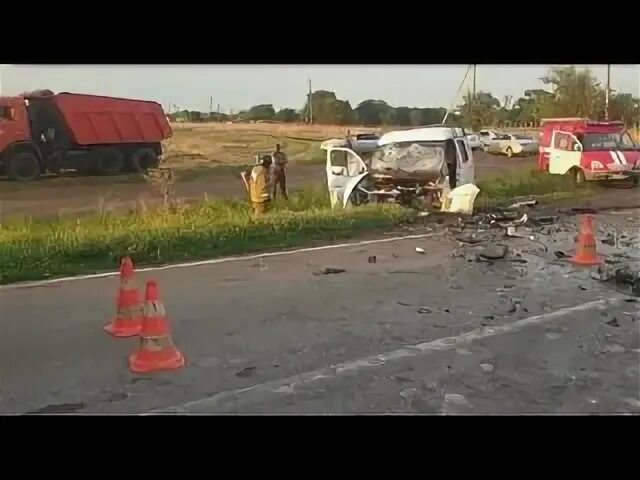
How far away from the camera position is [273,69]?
2506mm

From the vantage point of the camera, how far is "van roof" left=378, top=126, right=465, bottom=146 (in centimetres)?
257

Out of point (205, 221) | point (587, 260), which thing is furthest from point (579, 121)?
point (205, 221)

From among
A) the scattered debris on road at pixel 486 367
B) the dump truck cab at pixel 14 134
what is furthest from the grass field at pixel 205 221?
the scattered debris on road at pixel 486 367

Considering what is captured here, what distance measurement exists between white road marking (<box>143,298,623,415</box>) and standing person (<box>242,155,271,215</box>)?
565 mm

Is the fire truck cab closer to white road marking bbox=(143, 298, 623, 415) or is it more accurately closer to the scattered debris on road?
white road marking bbox=(143, 298, 623, 415)

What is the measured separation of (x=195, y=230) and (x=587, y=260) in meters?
1.30

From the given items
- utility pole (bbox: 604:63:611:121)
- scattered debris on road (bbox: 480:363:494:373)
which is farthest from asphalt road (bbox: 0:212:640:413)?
utility pole (bbox: 604:63:611:121)

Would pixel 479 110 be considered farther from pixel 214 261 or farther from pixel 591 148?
pixel 214 261

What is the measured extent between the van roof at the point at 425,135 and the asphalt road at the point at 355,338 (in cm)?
33

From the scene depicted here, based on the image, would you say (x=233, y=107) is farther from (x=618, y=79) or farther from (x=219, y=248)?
(x=618, y=79)

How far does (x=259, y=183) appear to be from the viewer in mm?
2549

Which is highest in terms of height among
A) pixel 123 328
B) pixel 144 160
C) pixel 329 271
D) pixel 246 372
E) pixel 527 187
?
pixel 144 160
